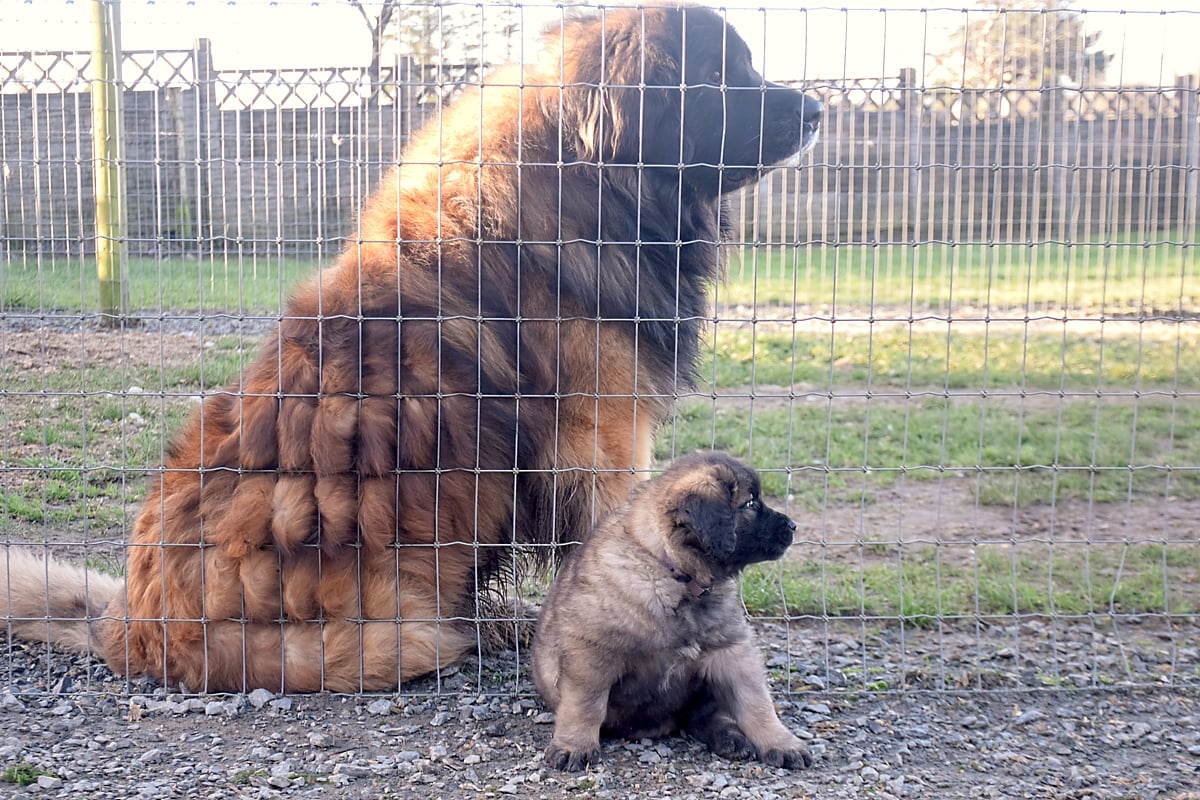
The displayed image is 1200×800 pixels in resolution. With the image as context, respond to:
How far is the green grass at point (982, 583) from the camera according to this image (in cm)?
412

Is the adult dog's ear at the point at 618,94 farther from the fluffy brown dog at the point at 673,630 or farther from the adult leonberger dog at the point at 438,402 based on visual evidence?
the fluffy brown dog at the point at 673,630

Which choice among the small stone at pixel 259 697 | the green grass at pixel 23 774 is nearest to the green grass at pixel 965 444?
the small stone at pixel 259 697

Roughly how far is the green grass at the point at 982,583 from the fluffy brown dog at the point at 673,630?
0.78 metres

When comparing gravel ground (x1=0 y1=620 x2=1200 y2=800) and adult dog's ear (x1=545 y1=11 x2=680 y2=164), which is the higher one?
adult dog's ear (x1=545 y1=11 x2=680 y2=164)

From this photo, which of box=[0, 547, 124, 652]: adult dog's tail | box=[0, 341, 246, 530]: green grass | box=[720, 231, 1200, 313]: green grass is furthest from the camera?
box=[720, 231, 1200, 313]: green grass

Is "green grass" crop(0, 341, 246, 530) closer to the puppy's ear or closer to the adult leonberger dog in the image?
the adult leonberger dog

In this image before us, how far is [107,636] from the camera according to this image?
352 cm

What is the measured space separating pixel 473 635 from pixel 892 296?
806cm

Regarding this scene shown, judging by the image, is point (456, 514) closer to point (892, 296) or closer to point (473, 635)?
point (473, 635)

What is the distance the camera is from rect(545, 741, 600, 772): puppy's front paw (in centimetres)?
292

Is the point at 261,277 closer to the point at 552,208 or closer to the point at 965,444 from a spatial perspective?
the point at 552,208

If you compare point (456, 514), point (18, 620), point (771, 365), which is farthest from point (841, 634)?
point (771, 365)

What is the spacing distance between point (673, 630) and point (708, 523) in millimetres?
308

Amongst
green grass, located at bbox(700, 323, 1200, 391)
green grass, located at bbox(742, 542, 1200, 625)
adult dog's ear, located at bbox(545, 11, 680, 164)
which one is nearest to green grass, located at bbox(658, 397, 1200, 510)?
green grass, located at bbox(700, 323, 1200, 391)
